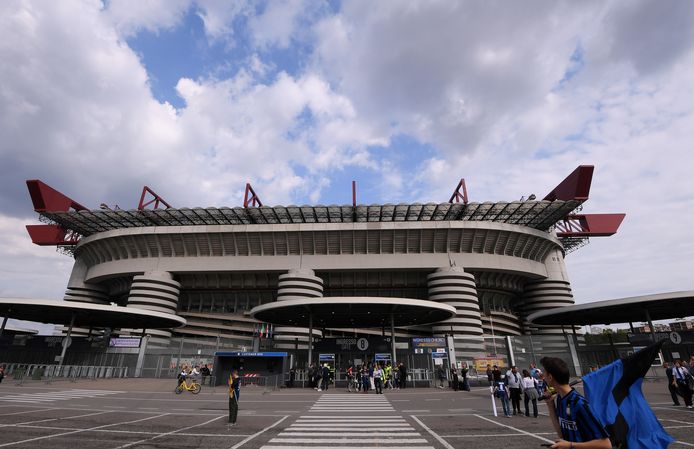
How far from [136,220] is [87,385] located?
1091 inches

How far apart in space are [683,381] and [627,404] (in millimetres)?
15781

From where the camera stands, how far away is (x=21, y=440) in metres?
8.67

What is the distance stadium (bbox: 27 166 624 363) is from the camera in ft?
145

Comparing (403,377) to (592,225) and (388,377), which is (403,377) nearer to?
(388,377)

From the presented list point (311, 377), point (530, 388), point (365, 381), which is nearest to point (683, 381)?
point (530, 388)

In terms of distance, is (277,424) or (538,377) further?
(538,377)

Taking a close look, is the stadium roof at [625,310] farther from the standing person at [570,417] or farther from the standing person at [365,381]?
the standing person at [570,417]

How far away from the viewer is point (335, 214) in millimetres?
45219

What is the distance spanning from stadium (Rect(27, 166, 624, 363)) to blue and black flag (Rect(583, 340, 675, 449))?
37.4 m

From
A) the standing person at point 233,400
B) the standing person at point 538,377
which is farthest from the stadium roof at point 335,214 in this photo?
the standing person at point 233,400

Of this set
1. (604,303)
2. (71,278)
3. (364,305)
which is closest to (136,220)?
(71,278)

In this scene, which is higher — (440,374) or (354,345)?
(354,345)

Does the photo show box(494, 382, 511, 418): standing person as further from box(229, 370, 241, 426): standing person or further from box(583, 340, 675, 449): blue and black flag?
box(583, 340, 675, 449): blue and black flag

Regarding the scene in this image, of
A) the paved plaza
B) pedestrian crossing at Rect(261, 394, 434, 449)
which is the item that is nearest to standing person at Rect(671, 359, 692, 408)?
the paved plaza
